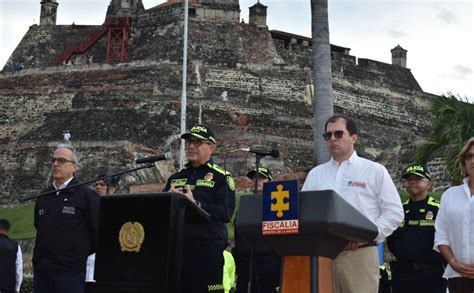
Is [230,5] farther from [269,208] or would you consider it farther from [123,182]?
[269,208]

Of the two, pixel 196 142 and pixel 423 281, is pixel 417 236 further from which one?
pixel 196 142

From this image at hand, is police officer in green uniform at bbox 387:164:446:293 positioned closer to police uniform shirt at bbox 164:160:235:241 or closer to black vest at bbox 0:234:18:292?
police uniform shirt at bbox 164:160:235:241

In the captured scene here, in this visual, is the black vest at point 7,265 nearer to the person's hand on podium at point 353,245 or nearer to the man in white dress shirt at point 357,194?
the man in white dress shirt at point 357,194

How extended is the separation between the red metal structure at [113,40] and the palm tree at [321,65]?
3288 cm

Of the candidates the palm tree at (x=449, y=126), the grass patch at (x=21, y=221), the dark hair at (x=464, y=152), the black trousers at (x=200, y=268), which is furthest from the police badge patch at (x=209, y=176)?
the grass patch at (x=21, y=221)

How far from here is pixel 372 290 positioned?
21.9 feet

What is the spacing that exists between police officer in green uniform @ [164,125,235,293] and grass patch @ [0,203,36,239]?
15735 millimetres

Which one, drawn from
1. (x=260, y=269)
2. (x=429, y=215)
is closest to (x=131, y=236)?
(x=260, y=269)

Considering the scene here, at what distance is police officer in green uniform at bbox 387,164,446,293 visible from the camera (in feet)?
29.9

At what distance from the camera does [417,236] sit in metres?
9.30

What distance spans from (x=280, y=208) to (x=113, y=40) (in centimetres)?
4423

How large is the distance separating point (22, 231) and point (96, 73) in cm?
1920

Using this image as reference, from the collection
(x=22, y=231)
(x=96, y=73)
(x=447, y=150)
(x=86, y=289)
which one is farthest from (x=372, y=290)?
(x=96, y=73)

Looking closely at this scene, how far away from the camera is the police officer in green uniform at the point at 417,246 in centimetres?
912
